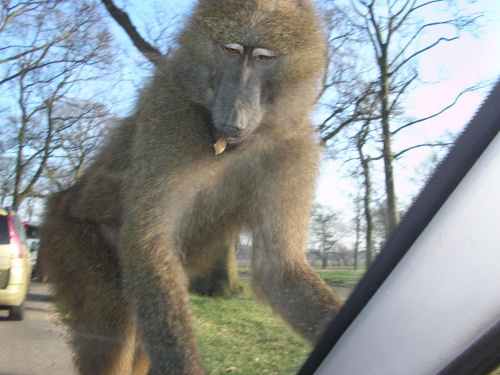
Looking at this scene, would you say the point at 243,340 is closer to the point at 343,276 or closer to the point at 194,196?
the point at 343,276

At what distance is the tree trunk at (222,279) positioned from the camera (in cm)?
259

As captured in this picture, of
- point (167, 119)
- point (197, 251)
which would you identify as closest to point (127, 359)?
point (197, 251)

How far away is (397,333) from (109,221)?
170 cm

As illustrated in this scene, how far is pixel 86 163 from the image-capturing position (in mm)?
2637

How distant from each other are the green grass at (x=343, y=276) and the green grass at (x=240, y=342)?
1.05 feet

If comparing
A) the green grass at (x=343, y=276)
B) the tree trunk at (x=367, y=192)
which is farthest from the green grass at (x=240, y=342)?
the tree trunk at (x=367, y=192)

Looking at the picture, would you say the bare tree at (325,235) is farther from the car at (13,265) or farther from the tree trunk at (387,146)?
the car at (13,265)

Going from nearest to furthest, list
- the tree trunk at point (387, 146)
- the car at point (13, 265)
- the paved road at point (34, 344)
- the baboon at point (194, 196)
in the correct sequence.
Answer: the tree trunk at point (387, 146), the car at point (13, 265), the paved road at point (34, 344), the baboon at point (194, 196)

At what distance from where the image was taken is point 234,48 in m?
2.41

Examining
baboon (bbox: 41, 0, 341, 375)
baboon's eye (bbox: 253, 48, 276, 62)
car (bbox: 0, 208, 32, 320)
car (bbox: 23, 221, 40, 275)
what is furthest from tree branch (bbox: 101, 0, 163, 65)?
car (bbox: 23, 221, 40, 275)

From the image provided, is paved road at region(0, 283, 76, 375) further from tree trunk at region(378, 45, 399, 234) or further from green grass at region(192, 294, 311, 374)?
tree trunk at region(378, 45, 399, 234)

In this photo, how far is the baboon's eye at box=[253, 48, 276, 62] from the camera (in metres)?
2.42

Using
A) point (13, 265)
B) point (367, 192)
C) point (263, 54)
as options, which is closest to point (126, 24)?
point (263, 54)

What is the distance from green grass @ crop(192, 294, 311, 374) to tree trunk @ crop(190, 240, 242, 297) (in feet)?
0.20
